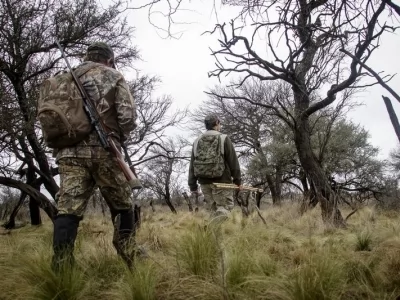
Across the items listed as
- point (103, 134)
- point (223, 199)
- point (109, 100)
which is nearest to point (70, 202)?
point (103, 134)

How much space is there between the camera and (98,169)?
2.83m

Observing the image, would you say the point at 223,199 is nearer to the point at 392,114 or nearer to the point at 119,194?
the point at 119,194

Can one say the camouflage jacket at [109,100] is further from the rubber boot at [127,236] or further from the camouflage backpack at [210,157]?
the camouflage backpack at [210,157]

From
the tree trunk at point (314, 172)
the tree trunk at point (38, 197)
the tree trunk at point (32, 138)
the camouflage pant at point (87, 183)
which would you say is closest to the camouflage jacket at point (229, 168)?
the tree trunk at point (314, 172)

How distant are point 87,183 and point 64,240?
45 centimetres

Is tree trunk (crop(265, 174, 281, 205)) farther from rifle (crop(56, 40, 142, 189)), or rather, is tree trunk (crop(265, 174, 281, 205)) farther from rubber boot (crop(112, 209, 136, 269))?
rifle (crop(56, 40, 142, 189))

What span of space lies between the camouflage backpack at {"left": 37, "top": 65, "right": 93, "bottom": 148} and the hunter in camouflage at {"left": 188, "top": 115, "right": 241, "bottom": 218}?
8.08 feet

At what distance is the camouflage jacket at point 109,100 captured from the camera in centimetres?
289

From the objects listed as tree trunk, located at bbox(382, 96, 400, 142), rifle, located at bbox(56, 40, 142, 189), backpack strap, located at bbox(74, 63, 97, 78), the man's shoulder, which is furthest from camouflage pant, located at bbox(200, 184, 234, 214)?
tree trunk, located at bbox(382, 96, 400, 142)

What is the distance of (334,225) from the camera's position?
516 centimetres

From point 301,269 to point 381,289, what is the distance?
521 millimetres

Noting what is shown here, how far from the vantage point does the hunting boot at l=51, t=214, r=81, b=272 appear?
248cm

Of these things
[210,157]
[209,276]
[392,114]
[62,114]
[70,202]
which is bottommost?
[209,276]

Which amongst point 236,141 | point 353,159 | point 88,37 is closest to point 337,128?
point 353,159
